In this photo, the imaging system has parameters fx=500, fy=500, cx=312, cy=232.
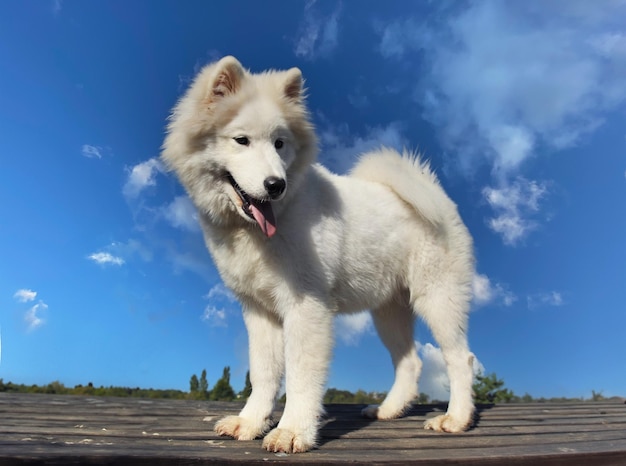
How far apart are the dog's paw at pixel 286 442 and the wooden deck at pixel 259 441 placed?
8 centimetres

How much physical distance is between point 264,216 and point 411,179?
6.66 ft

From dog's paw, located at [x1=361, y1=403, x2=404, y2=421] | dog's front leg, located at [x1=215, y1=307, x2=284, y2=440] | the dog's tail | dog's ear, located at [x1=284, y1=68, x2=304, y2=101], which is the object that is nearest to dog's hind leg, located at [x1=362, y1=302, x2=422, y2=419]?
dog's paw, located at [x1=361, y1=403, x2=404, y2=421]

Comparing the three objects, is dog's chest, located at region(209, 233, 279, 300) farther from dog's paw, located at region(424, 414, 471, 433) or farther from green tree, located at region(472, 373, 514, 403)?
green tree, located at region(472, 373, 514, 403)

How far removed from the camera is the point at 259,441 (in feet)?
11.7

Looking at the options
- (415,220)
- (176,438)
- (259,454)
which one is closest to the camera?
(259,454)

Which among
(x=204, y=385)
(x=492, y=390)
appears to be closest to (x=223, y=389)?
(x=204, y=385)

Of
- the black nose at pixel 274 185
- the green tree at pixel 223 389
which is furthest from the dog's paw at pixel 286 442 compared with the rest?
the green tree at pixel 223 389

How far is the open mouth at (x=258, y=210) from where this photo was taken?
11.5ft

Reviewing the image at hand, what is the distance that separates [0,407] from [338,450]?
143 inches

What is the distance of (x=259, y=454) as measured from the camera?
3.00 metres

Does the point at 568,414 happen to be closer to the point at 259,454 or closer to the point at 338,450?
the point at 338,450

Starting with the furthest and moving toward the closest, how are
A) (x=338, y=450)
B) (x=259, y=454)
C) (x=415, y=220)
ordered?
(x=415, y=220)
(x=338, y=450)
(x=259, y=454)

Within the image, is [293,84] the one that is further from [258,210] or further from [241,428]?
[241,428]

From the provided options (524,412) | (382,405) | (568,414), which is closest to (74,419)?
(382,405)
